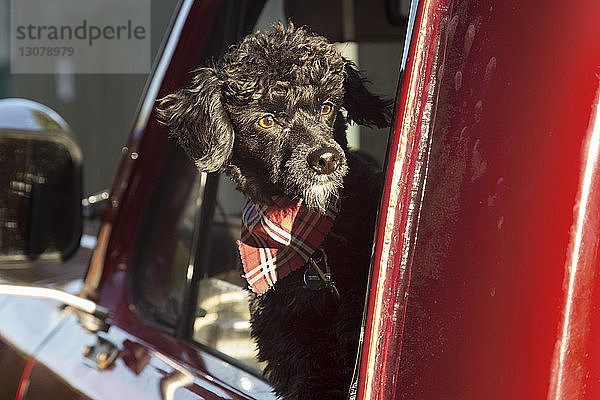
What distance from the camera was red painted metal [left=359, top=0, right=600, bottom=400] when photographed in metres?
0.85

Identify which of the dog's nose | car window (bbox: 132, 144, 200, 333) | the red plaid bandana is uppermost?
the dog's nose

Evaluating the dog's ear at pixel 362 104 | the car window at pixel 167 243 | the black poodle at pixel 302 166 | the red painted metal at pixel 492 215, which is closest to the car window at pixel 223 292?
the car window at pixel 167 243

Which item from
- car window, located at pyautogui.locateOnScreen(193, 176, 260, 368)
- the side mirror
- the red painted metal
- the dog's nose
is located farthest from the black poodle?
the side mirror

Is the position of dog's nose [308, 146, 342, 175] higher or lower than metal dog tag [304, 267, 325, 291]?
higher

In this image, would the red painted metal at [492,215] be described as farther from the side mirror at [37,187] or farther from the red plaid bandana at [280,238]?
the side mirror at [37,187]

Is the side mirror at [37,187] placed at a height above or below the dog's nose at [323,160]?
below

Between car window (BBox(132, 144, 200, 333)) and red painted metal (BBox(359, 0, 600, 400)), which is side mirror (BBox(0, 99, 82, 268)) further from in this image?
red painted metal (BBox(359, 0, 600, 400))

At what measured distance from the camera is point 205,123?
1154mm

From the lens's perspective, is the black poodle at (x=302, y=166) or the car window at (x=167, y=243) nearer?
the black poodle at (x=302, y=166)

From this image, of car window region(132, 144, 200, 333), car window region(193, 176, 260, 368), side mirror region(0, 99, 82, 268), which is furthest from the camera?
side mirror region(0, 99, 82, 268)

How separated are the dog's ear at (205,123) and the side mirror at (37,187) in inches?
49.3

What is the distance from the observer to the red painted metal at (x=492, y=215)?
0.85 m

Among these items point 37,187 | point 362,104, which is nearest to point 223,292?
point 362,104

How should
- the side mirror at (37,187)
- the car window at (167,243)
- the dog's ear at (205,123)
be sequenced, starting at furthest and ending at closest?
1. the side mirror at (37,187)
2. the car window at (167,243)
3. the dog's ear at (205,123)
